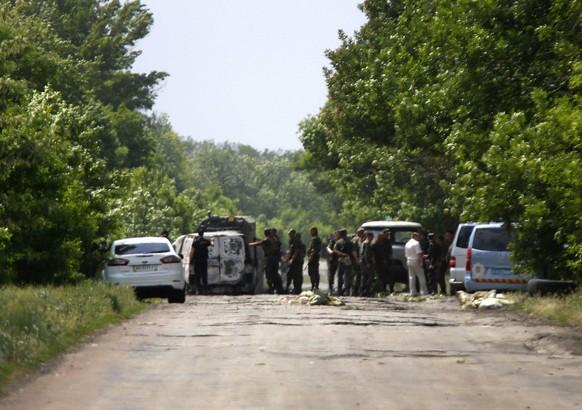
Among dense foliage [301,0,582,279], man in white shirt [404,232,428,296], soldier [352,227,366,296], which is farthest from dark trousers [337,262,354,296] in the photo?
dense foliage [301,0,582,279]

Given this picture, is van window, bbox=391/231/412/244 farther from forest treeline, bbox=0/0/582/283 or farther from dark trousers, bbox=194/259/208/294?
dark trousers, bbox=194/259/208/294

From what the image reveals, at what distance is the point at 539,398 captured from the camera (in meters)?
12.2

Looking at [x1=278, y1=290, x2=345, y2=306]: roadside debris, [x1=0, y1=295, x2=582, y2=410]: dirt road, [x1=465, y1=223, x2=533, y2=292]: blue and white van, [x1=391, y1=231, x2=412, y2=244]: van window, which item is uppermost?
[x1=391, y1=231, x2=412, y2=244]: van window

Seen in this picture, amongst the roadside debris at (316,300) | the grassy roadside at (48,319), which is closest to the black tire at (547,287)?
the roadside debris at (316,300)

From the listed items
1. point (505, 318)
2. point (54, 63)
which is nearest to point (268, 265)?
point (505, 318)

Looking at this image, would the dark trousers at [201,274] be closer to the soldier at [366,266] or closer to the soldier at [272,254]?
the soldier at [272,254]

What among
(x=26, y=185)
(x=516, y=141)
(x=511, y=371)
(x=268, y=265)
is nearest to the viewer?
(x=511, y=371)

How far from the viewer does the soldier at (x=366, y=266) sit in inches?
1384

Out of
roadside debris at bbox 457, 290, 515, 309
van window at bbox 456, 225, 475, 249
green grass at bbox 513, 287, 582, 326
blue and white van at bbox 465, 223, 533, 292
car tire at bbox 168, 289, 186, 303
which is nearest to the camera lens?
green grass at bbox 513, 287, 582, 326

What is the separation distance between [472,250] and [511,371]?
15371 millimetres

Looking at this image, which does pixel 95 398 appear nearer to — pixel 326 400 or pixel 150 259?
pixel 326 400

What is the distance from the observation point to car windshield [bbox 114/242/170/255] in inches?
1217

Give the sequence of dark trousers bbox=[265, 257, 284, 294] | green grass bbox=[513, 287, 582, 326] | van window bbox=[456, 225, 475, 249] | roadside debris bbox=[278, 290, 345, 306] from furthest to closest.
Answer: dark trousers bbox=[265, 257, 284, 294], van window bbox=[456, 225, 475, 249], roadside debris bbox=[278, 290, 345, 306], green grass bbox=[513, 287, 582, 326]

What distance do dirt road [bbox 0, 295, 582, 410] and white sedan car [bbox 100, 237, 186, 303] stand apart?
712 cm
